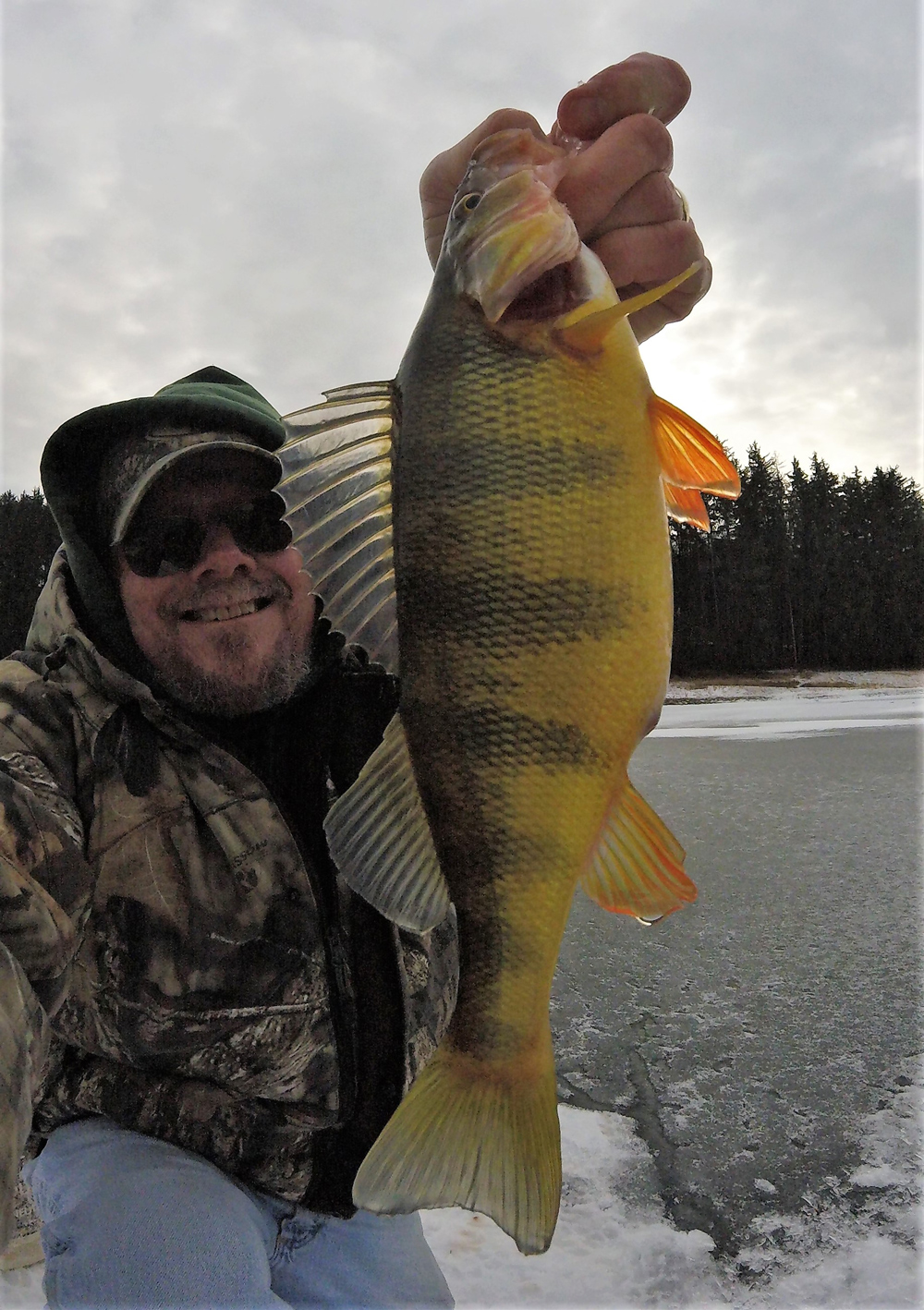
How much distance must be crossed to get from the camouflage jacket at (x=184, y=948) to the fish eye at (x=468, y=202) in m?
1.20

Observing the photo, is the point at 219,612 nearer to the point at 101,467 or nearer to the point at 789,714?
the point at 101,467

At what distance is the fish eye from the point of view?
1.26 metres

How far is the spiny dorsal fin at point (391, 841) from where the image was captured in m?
1.16

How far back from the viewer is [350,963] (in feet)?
6.04

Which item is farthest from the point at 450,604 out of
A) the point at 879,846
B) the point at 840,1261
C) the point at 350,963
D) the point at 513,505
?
the point at 879,846

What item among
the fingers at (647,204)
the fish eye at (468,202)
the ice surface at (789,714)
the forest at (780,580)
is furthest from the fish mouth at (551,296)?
the forest at (780,580)

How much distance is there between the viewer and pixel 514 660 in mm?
1107

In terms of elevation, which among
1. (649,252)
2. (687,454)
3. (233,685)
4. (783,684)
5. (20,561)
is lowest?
(783,684)

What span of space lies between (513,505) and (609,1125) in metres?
2.03

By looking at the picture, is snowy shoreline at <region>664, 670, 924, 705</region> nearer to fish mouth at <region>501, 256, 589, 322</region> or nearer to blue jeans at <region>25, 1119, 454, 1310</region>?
blue jeans at <region>25, 1119, 454, 1310</region>

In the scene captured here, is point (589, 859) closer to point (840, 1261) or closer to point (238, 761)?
point (238, 761)

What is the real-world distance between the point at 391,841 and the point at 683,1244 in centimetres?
146

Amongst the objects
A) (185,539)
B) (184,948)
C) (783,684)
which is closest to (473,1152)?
(184,948)

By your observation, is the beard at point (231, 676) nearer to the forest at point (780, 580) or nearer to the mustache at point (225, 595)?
the mustache at point (225, 595)
